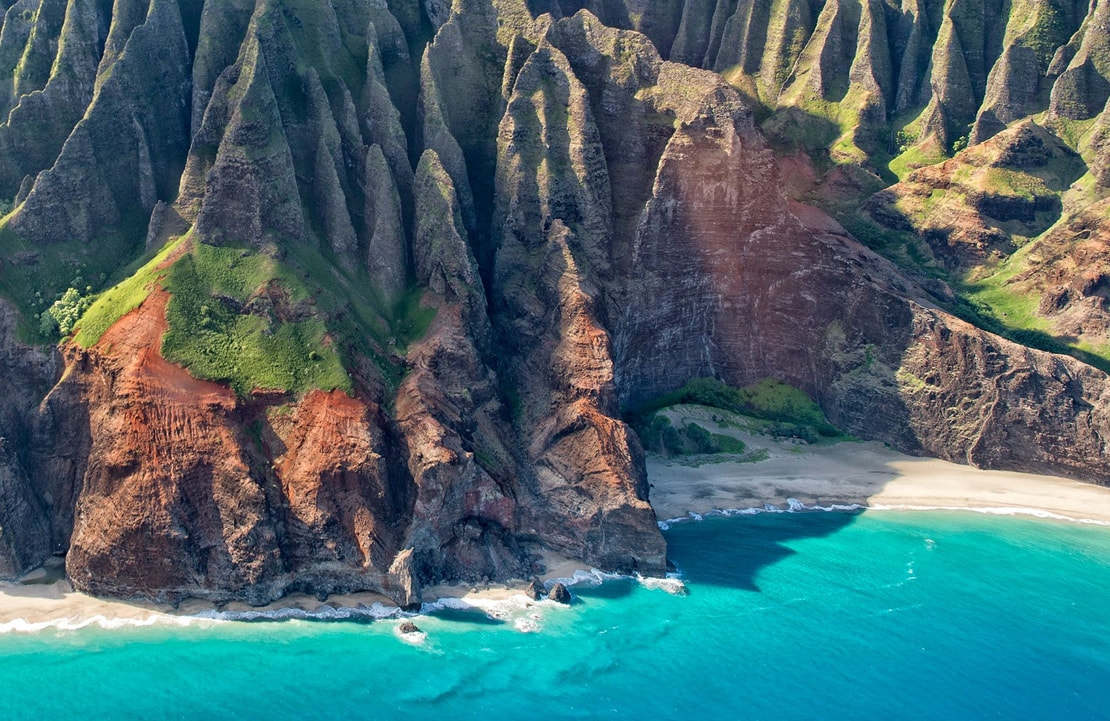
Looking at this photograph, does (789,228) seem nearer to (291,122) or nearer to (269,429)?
(291,122)

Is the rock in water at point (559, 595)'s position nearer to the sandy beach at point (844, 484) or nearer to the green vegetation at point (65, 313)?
the sandy beach at point (844, 484)

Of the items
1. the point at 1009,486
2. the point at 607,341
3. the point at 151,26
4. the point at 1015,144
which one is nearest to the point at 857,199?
the point at 1015,144

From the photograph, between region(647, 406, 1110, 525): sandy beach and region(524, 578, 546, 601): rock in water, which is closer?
region(524, 578, 546, 601): rock in water

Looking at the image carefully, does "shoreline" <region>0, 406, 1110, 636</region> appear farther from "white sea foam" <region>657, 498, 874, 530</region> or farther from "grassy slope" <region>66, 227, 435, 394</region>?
"grassy slope" <region>66, 227, 435, 394</region>

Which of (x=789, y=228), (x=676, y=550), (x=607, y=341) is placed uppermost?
(x=789, y=228)

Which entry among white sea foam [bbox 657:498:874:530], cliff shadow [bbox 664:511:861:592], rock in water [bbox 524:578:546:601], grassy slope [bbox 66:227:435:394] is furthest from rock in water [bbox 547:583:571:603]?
grassy slope [bbox 66:227:435:394]

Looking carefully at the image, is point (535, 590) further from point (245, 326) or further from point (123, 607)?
point (245, 326)
